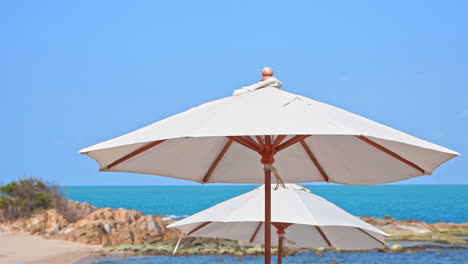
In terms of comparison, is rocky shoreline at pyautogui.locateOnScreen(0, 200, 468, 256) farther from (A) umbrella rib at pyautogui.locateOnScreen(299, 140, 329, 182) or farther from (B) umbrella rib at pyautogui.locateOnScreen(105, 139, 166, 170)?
(B) umbrella rib at pyautogui.locateOnScreen(105, 139, 166, 170)

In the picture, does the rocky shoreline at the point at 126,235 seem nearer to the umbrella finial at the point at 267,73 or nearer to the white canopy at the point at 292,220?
the white canopy at the point at 292,220

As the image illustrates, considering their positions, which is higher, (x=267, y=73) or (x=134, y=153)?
(x=267, y=73)

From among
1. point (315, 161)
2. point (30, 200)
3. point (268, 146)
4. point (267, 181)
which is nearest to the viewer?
point (268, 146)

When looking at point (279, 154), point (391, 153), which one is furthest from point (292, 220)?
point (391, 153)

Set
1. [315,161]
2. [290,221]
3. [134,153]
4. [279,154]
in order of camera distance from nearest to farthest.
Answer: [134,153] < [315,161] < [279,154] < [290,221]

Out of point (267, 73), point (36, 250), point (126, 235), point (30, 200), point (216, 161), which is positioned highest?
point (267, 73)

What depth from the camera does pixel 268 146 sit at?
14.0ft

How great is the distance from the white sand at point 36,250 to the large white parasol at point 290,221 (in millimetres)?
10961

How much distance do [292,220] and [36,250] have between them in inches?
540

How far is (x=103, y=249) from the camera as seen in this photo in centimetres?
1841

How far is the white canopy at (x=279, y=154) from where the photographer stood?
10.7ft

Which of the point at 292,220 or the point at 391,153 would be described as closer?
the point at 391,153

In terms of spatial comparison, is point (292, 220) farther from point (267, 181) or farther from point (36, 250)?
point (36, 250)

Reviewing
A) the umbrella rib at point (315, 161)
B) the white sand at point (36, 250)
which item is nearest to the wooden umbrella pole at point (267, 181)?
the umbrella rib at point (315, 161)
